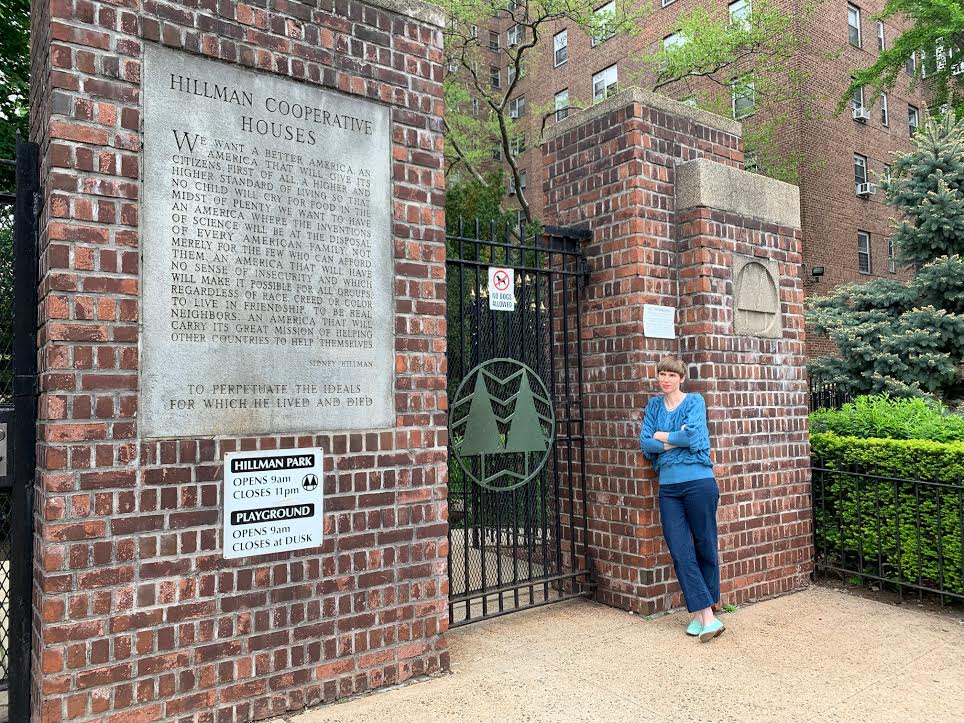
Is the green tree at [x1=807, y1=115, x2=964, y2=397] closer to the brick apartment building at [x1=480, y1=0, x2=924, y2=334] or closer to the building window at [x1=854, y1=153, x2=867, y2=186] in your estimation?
the brick apartment building at [x1=480, y1=0, x2=924, y2=334]

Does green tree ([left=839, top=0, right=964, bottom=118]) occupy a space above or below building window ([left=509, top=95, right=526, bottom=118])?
below

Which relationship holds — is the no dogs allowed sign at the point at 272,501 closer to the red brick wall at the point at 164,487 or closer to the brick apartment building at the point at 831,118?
the red brick wall at the point at 164,487

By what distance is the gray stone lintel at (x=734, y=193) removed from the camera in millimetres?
5430

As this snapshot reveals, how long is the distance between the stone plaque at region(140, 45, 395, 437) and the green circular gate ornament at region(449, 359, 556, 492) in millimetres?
969

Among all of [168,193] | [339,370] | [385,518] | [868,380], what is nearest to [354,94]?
[168,193]

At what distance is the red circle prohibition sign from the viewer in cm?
497

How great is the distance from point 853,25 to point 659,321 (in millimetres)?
21401

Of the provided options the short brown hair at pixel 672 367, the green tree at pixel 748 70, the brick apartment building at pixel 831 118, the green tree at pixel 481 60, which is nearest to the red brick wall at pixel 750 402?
the short brown hair at pixel 672 367

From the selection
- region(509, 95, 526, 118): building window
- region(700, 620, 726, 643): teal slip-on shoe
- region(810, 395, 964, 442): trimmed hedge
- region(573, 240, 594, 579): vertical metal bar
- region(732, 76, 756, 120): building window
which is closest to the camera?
region(700, 620, 726, 643): teal slip-on shoe

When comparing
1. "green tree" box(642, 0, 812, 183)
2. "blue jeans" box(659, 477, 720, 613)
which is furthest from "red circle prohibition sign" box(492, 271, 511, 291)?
"green tree" box(642, 0, 812, 183)

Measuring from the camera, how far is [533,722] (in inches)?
138

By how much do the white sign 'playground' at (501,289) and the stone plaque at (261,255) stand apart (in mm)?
1119

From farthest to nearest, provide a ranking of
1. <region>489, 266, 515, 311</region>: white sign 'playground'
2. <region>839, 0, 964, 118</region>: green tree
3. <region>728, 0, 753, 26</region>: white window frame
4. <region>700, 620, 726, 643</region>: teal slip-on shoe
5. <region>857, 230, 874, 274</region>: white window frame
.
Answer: <region>857, 230, 874, 274</region>: white window frame
<region>728, 0, 753, 26</region>: white window frame
<region>839, 0, 964, 118</region>: green tree
<region>489, 266, 515, 311</region>: white sign 'playground'
<region>700, 620, 726, 643</region>: teal slip-on shoe

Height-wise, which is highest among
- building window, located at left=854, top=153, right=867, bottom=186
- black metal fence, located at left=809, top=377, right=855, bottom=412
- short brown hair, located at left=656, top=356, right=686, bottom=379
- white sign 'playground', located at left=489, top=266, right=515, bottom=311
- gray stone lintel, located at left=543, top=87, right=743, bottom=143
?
building window, located at left=854, top=153, right=867, bottom=186
